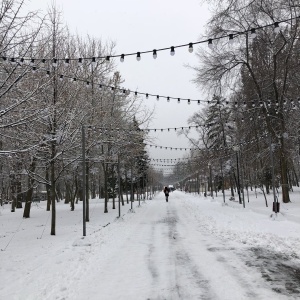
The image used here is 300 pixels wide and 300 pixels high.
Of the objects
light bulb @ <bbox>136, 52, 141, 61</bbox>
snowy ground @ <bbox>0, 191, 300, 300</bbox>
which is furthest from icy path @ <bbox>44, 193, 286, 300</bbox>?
light bulb @ <bbox>136, 52, 141, 61</bbox>

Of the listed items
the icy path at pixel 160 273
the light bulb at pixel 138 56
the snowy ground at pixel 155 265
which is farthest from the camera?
the light bulb at pixel 138 56

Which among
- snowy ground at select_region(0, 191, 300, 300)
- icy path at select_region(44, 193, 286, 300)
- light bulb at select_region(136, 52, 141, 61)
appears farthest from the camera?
light bulb at select_region(136, 52, 141, 61)

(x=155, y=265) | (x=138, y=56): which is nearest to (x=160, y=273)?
(x=155, y=265)

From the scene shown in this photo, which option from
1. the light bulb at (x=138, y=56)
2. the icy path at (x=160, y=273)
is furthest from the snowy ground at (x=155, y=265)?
the light bulb at (x=138, y=56)

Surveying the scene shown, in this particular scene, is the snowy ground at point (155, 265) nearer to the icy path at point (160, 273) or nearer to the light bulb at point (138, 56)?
the icy path at point (160, 273)

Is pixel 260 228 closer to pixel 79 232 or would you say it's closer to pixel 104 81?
pixel 79 232

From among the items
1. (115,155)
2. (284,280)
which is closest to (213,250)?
(284,280)

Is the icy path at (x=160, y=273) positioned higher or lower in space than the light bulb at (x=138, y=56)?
lower

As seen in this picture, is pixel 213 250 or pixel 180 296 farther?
pixel 213 250

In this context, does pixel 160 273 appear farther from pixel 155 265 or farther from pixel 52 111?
pixel 52 111

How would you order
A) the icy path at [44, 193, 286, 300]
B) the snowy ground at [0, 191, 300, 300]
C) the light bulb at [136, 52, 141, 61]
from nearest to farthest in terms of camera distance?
the icy path at [44, 193, 286, 300]
the snowy ground at [0, 191, 300, 300]
the light bulb at [136, 52, 141, 61]

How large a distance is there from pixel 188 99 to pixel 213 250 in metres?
8.12

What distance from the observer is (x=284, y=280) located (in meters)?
6.29

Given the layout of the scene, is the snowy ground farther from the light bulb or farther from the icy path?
the light bulb
